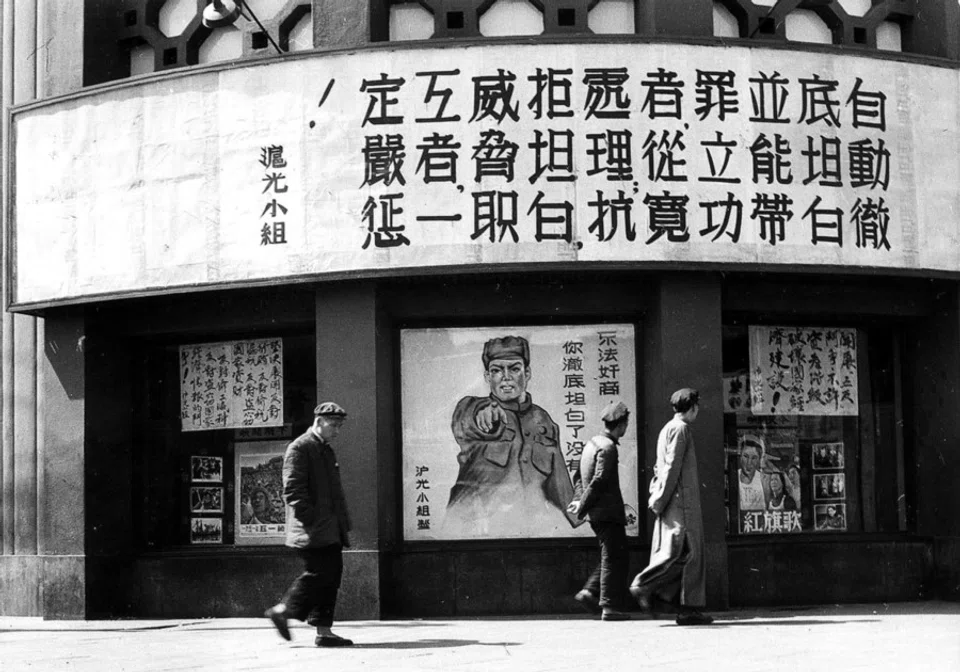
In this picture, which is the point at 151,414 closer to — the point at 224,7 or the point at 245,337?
the point at 245,337

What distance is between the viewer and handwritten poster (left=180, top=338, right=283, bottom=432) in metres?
15.8

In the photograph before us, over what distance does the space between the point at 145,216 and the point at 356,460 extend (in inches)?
130

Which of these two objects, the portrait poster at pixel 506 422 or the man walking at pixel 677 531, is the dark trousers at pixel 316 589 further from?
the portrait poster at pixel 506 422

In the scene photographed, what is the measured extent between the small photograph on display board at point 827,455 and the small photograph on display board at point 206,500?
20.1 ft

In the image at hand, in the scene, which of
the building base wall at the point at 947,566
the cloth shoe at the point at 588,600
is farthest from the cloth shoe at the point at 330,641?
the building base wall at the point at 947,566

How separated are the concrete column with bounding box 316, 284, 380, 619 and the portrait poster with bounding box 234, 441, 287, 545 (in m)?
1.51

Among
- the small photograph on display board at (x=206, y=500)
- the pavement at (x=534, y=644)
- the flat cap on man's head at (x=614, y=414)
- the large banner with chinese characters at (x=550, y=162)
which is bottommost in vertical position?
the pavement at (x=534, y=644)

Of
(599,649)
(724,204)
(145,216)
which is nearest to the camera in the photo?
(599,649)

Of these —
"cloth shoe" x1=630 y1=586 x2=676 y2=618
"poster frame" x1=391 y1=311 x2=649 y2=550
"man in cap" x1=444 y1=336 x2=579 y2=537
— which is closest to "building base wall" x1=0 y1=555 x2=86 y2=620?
"poster frame" x1=391 y1=311 x2=649 y2=550

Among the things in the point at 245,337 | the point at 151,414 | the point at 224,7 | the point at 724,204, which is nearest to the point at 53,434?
the point at 151,414

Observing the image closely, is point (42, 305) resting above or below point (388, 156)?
below

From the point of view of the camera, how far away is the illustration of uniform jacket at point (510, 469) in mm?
14828

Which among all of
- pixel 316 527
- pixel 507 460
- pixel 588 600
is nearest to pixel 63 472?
pixel 507 460

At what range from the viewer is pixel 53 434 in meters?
15.9
